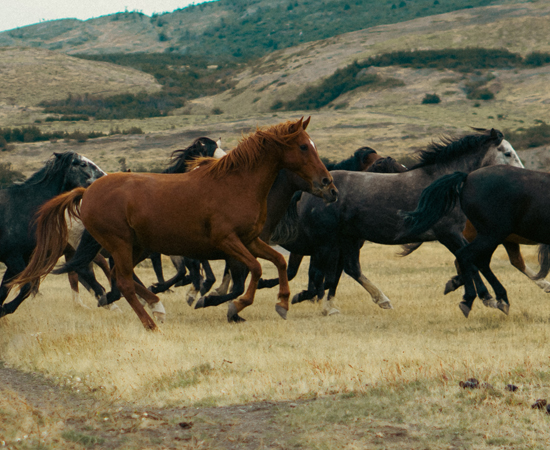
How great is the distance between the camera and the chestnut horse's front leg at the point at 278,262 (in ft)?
24.3

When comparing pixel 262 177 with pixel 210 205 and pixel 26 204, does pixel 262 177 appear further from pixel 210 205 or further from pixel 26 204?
pixel 26 204

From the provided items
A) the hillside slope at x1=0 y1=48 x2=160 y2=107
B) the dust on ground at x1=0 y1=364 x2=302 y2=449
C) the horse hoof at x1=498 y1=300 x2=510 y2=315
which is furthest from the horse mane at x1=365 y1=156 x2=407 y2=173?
the hillside slope at x1=0 y1=48 x2=160 y2=107

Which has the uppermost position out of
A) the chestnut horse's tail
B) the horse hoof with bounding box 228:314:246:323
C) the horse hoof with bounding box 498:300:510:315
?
the chestnut horse's tail

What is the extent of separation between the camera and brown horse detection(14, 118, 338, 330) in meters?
7.27

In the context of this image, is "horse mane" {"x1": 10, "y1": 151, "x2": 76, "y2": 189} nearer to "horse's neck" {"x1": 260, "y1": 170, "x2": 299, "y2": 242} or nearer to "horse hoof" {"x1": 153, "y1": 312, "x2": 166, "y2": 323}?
"horse hoof" {"x1": 153, "y1": 312, "x2": 166, "y2": 323}

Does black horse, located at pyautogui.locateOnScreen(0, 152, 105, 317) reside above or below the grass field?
above

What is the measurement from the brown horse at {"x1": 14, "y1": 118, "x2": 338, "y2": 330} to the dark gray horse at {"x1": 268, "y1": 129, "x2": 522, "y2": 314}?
186 centimetres

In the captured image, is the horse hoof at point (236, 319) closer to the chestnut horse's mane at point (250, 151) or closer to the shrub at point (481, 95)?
the chestnut horse's mane at point (250, 151)

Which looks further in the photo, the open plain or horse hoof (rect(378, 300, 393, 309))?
horse hoof (rect(378, 300, 393, 309))

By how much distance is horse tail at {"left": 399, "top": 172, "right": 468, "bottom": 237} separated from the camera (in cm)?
777

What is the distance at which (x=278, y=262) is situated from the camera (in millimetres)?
7410

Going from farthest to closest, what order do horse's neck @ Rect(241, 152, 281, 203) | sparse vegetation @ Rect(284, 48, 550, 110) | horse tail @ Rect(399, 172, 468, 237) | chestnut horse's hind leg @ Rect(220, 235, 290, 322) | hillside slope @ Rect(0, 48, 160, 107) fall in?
hillside slope @ Rect(0, 48, 160, 107), sparse vegetation @ Rect(284, 48, 550, 110), horse tail @ Rect(399, 172, 468, 237), horse's neck @ Rect(241, 152, 281, 203), chestnut horse's hind leg @ Rect(220, 235, 290, 322)

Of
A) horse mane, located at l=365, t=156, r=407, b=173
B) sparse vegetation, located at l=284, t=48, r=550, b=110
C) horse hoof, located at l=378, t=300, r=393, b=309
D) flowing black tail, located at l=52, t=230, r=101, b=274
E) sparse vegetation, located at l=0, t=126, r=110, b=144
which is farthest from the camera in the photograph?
sparse vegetation, located at l=284, t=48, r=550, b=110

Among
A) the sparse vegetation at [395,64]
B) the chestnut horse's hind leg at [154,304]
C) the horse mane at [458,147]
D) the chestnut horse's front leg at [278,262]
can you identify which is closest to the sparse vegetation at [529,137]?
the sparse vegetation at [395,64]
